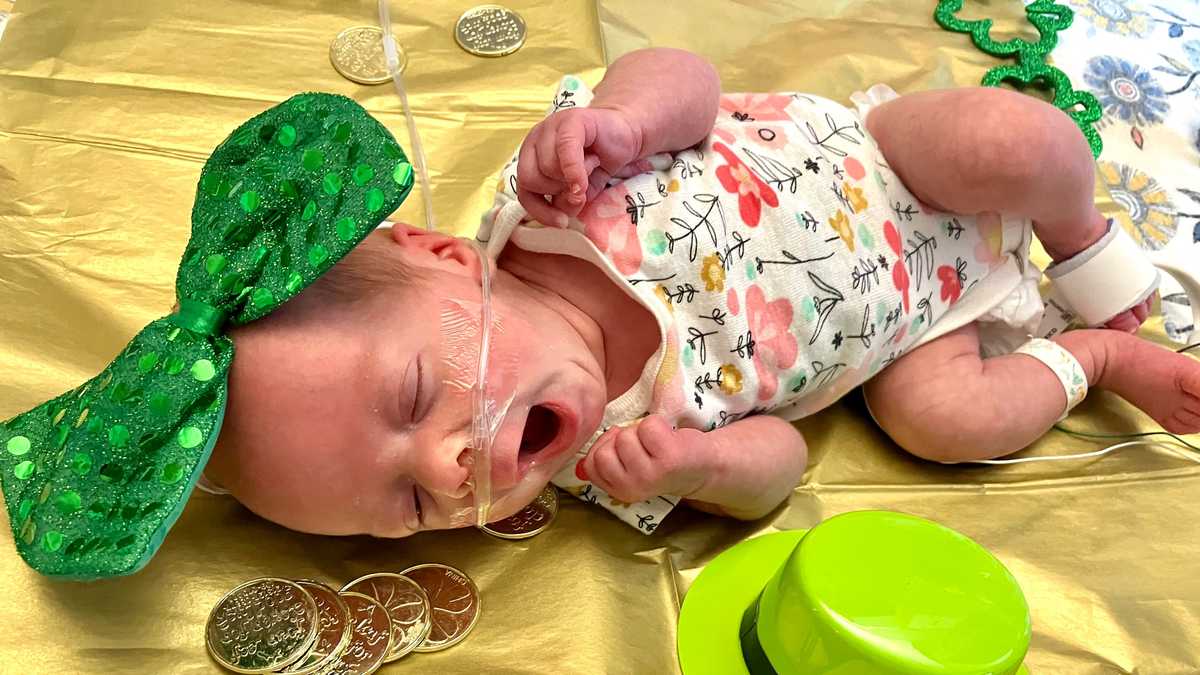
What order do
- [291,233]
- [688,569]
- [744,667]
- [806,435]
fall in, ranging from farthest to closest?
[806,435]
[688,569]
[744,667]
[291,233]

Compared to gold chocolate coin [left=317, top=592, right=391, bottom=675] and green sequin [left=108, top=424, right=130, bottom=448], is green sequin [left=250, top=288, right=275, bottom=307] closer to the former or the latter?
green sequin [left=108, top=424, right=130, bottom=448]

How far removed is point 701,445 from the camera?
1012 mm

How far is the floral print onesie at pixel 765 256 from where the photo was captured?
1059 mm

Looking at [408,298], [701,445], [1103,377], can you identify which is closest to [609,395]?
[701,445]

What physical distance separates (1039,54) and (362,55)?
3.54 feet

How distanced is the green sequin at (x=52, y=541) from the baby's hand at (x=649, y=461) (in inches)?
18.8

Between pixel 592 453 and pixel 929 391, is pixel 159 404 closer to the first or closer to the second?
pixel 592 453

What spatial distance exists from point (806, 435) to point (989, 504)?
0.23 m

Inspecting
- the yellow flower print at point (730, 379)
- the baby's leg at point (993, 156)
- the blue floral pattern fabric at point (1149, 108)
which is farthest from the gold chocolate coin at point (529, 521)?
the blue floral pattern fabric at point (1149, 108)

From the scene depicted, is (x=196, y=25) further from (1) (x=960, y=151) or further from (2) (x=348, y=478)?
(1) (x=960, y=151)

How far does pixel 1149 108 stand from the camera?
61.5 inches

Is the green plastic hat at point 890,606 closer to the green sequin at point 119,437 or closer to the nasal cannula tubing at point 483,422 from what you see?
the nasal cannula tubing at point 483,422

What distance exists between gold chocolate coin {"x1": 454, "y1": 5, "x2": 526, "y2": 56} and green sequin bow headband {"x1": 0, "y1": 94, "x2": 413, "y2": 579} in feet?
2.20

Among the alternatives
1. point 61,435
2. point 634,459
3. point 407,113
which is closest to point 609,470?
point 634,459
